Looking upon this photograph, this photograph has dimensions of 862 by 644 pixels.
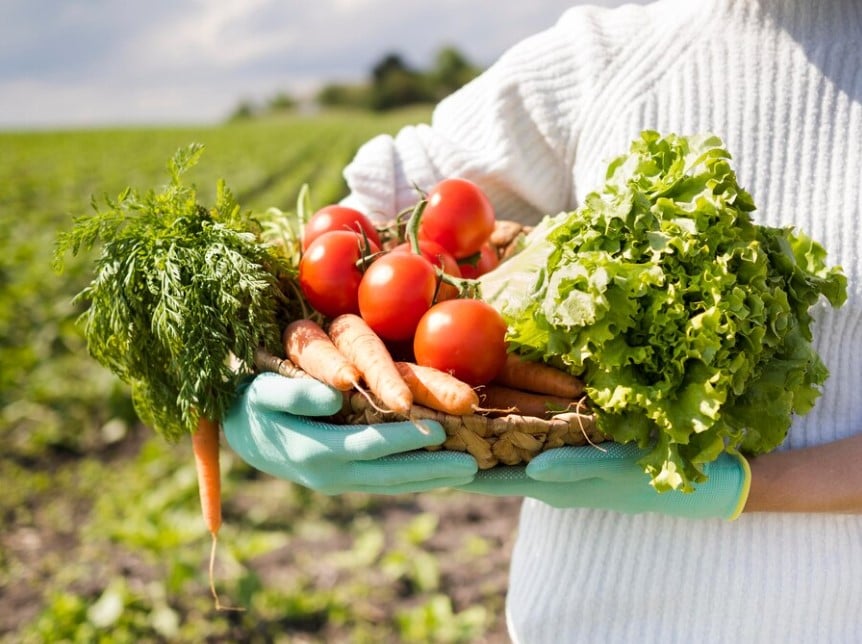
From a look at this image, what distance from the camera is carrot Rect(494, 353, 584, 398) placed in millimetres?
1652

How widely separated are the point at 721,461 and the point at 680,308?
42 cm

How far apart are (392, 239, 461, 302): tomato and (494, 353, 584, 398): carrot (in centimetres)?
27

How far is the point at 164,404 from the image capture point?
1.92 meters

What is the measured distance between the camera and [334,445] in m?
1.62

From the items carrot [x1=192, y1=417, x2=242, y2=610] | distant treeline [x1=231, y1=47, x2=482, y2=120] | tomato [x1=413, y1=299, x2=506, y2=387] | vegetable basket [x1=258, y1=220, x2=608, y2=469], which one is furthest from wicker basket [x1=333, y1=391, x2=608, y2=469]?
distant treeline [x1=231, y1=47, x2=482, y2=120]

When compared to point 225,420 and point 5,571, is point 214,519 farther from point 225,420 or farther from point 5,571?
point 5,571

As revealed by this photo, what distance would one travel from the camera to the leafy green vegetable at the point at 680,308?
149 cm

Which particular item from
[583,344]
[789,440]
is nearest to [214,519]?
[583,344]

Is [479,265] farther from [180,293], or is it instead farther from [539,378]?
[180,293]

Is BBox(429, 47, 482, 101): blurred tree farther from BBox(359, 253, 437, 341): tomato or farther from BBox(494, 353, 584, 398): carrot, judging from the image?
BBox(494, 353, 584, 398): carrot

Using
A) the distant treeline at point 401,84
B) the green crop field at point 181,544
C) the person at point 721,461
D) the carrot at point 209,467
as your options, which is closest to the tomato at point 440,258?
the person at point 721,461

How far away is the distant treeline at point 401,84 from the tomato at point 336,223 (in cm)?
7676

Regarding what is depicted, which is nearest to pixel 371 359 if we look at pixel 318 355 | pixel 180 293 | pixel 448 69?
pixel 318 355

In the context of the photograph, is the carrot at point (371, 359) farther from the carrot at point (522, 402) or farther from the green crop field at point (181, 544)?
the green crop field at point (181, 544)
